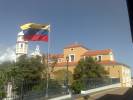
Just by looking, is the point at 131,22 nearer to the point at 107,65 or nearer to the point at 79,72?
the point at 79,72

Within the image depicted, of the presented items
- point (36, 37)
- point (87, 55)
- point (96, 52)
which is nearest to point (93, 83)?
point (36, 37)

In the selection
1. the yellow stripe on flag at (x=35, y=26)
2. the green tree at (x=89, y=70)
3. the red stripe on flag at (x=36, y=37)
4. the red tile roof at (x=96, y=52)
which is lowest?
the green tree at (x=89, y=70)

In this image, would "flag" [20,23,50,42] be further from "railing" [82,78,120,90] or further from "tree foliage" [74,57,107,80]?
"tree foliage" [74,57,107,80]

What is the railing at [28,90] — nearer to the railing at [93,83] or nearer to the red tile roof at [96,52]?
the railing at [93,83]

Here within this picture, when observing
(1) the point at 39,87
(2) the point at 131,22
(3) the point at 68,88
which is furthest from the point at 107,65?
(2) the point at 131,22

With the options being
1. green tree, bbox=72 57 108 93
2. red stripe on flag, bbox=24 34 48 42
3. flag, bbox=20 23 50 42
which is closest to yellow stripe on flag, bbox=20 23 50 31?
flag, bbox=20 23 50 42

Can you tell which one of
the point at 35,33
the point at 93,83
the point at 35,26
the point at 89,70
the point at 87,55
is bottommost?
the point at 93,83

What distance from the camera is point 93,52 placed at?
6806 cm

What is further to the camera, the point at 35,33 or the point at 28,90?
the point at 35,33

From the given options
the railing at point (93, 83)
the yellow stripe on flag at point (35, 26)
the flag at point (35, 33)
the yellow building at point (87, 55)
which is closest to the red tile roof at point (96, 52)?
the yellow building at point (87, 55)

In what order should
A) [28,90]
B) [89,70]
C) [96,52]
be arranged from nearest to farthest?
[28,90] → [89,70] → [96,52]

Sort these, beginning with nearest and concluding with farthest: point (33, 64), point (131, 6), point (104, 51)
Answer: point (131, 6)
point (33, 64)
point (104, 51)

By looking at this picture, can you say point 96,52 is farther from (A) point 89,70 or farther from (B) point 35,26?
(B) point 35,26

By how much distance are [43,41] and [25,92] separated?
21.6 feet
